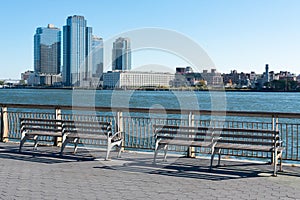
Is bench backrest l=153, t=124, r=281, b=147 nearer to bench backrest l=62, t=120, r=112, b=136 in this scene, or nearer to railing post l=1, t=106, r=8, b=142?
bench backrest l=62, t=120, r=112, b=136

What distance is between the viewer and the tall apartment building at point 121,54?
13.1 m

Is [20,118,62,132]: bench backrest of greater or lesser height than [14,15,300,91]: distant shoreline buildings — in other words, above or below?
below

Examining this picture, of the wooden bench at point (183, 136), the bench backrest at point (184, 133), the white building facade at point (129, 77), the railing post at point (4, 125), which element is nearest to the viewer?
the wooden bench at point (183, 136)

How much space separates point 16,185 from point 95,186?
4.22 feet

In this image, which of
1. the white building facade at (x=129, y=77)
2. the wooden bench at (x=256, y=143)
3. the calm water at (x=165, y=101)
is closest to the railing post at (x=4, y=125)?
the calm water at (x=165, y=101)

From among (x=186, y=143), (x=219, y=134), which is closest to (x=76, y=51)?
(x=186, y=143)

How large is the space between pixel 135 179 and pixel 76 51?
544 inches

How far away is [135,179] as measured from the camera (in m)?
7.18

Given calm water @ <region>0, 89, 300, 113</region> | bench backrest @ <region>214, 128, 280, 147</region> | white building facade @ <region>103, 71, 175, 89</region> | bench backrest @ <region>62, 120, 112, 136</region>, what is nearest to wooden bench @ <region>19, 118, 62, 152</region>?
bench backrest @ <region>62, 120, 112, 136</region>

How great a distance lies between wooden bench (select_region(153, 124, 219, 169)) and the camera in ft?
27.7

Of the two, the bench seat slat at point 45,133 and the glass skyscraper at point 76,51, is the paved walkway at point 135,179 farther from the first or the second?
the glass skyscraper at point 76,51

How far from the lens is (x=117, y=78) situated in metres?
17.3

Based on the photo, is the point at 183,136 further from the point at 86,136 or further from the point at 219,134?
the point at 86,136

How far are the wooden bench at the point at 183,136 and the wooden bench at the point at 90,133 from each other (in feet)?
3.68
